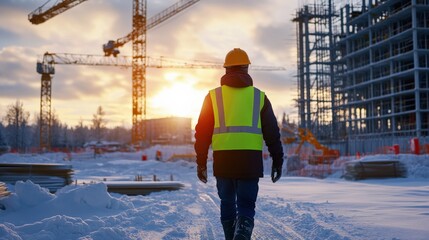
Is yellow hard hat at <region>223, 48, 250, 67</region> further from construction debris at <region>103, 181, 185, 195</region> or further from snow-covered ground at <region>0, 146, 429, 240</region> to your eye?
construction debris at <region>103, 181, 185, 195</region>

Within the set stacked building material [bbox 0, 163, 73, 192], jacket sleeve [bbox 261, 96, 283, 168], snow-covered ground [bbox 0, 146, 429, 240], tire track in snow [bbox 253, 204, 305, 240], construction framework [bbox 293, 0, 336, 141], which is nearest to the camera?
A: jacket sleeve [bbox 261, 96, 283, 168]

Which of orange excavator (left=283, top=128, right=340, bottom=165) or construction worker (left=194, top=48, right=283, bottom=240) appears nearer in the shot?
construction worker (left=194, top=48, right=283, bottom=240)

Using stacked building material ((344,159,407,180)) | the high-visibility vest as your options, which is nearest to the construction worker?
the high-visibility vest

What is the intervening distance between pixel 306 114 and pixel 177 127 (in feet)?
372

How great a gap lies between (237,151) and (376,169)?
54.8 feet

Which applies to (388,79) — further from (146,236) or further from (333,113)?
(146,236)

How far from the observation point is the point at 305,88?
211 ft

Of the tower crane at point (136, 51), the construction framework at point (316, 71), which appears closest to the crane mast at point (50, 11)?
the tower crane at point (136, 51)

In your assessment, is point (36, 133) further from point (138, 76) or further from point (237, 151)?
point (237, 151)

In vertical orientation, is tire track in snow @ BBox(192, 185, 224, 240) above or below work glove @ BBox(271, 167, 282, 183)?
below

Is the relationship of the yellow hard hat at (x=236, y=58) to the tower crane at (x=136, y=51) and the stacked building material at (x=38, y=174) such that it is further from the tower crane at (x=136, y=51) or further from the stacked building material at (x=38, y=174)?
the tower crane at (x=136, y=51)

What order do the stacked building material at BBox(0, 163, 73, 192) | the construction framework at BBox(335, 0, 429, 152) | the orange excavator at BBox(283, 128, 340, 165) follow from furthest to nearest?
the construction framework at BBox(335, 0, 429, 152)
the orange excavator at BBox(283, 128, 340, 165)
the stacked building material at BBox(0, 163, 73, 192)

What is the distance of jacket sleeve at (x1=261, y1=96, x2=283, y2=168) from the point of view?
4.01 meters

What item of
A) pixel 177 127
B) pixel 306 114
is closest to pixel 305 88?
pixel 306 114
